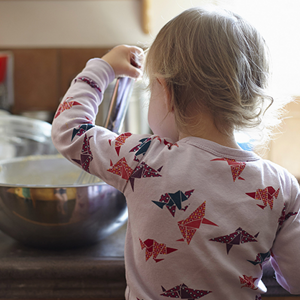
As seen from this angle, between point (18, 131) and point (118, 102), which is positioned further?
point (18, 131)

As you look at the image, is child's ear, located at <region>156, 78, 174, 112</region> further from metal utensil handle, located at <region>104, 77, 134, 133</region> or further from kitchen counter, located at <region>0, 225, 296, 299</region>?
kitchen counter, located at <region>0, 225, 296, 299</region>

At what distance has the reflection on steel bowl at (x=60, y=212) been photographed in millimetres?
429

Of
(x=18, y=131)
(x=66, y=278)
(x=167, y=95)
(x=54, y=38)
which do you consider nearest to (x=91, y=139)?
(x=167, y=95)

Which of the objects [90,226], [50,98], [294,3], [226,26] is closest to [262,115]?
[226,26]

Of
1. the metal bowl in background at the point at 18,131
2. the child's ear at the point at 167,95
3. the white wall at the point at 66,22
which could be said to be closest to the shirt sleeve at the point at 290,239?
the child's ear at the point at 167,95

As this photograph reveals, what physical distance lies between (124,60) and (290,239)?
1.00 ft

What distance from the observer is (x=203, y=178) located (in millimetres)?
335

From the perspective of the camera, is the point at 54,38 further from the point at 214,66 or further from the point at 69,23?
the point at 214,66

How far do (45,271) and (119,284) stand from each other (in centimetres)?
10

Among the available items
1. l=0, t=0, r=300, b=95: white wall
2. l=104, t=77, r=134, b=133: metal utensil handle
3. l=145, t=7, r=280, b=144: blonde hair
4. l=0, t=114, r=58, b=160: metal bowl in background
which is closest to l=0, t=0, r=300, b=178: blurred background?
l=0, t=0, r=300, b=95: white wall

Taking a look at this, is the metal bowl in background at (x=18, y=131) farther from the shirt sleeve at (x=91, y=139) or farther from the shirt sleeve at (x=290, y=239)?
the shirt sleeve at (x=290, y=239)

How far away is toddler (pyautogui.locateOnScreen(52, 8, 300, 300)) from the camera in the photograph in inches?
13.1

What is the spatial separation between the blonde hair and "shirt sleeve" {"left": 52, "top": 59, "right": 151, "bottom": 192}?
7 centimetres

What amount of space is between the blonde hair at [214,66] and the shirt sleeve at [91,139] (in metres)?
0.07
